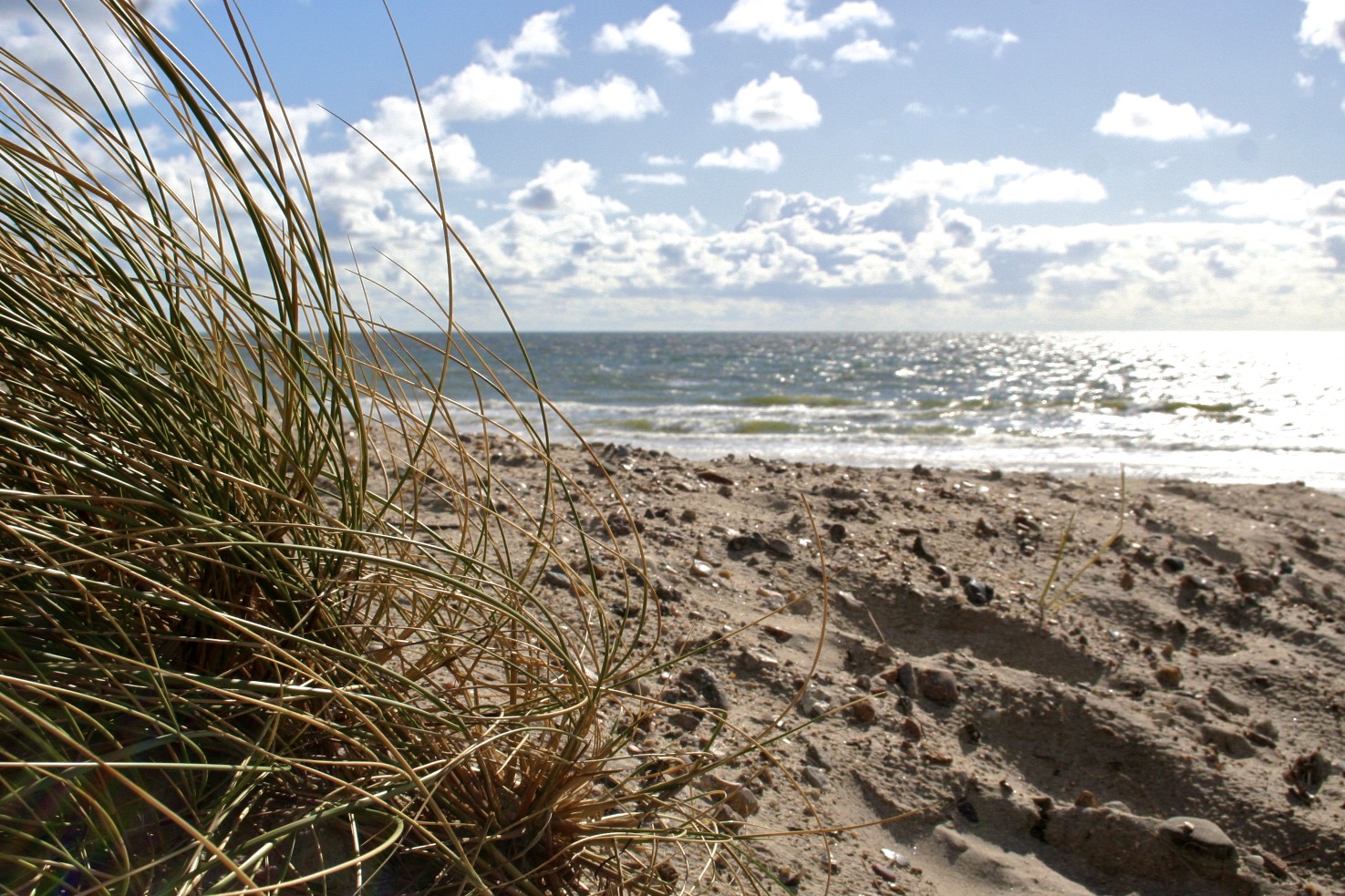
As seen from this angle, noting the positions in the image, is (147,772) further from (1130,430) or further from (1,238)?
(1130,430)

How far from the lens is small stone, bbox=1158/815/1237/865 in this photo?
79.0 inches

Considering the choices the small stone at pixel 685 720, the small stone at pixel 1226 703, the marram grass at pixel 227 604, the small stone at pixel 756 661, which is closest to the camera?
the marram grass at pixel 227 604

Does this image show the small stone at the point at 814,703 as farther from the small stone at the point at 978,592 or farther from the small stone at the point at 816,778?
the small stone at the point at 978,592

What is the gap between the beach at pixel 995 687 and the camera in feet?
6.49

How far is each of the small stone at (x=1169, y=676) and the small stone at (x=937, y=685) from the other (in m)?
0.77

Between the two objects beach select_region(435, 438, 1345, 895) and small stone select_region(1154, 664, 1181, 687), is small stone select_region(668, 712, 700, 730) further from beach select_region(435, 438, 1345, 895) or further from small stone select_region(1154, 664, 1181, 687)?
small stone select_region(1154, 664, 1181, 687)

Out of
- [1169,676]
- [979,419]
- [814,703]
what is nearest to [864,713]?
[814,703]

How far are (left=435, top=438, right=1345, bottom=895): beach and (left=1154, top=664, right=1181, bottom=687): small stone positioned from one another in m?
0.02

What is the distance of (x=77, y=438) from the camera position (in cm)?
125

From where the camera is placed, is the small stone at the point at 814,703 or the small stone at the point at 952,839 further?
the small stone at the point at 814,703

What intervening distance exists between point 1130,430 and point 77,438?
43.3 ft

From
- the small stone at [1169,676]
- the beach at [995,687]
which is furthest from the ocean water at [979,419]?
the small stone at [1169,676]

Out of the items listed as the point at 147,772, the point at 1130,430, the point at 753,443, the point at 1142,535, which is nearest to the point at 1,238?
the point at 147,772

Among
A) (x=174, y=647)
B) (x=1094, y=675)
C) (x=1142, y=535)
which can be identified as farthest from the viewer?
(x=1142, y=535)
